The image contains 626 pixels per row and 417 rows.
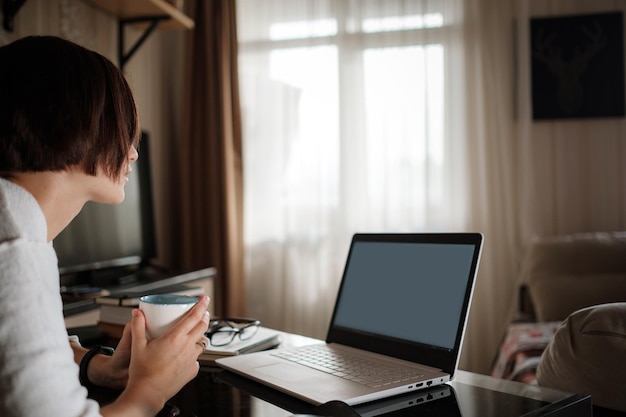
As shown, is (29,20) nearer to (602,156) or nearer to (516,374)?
(516,374)

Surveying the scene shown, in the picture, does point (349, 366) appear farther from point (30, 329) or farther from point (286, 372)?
point (30, 329)

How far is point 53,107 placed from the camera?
716mm

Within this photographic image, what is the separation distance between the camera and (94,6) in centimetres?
288

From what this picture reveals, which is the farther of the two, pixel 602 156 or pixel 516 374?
pixel 602 156

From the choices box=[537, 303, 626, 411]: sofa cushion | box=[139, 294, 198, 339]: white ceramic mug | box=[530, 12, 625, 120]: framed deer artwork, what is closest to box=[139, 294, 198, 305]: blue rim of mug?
box=[139, 294, 198, 339]: white ceramic mug

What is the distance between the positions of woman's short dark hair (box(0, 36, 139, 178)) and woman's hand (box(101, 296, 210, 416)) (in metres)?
0.23

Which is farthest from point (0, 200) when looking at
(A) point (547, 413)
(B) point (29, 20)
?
(B) point (29, 20)

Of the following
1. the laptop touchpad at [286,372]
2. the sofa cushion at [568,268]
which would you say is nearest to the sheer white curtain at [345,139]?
the sofa cushion at [568,268]

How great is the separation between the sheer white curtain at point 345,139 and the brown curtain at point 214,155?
9 cm

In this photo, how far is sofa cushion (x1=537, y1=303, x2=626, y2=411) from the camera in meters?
0.93

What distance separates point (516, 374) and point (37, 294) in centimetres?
177

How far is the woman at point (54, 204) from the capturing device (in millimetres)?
591

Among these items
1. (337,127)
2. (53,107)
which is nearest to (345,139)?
(337,127)

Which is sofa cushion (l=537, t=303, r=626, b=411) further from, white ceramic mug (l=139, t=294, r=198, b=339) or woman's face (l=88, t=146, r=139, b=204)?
woman's face (l=88, t=146, r=139, b=204)
